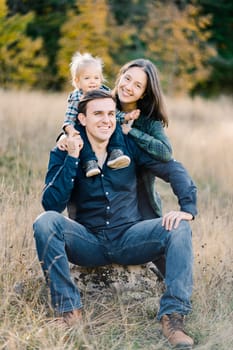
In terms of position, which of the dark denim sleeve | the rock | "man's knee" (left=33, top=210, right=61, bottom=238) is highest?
the dark denim sleeve

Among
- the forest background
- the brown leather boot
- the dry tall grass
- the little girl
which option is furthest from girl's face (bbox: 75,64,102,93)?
the forest background

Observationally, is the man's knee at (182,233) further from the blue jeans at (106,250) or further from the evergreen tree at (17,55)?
the evergreen tree at (17,55)

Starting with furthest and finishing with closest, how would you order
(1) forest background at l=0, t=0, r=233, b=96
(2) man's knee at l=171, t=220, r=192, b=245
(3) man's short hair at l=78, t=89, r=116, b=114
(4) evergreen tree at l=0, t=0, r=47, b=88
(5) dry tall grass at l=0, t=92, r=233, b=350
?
(1) forest background at l=0, t=0, r=233, b=96, (4) evergreen tree at l=0, t=0, r=47, b=88, (3) man's short hair at l=78, t=89, r=116, b=114, (2) man's knee at l=171, t=220, r=192, b=245, (5) dry tall grass at l=0, t=92, r=233, b=350

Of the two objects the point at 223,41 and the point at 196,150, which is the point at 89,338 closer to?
the point at 196,150

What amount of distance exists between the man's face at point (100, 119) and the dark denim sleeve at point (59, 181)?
0.22 meters

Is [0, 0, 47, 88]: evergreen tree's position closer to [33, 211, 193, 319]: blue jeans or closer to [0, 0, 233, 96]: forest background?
[0, 0, 233, 96]: forest background

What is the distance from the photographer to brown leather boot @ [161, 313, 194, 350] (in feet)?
12.2

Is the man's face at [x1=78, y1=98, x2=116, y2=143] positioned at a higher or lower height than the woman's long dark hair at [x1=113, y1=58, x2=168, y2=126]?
lower

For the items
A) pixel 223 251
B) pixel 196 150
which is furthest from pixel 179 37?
pixel 223 251

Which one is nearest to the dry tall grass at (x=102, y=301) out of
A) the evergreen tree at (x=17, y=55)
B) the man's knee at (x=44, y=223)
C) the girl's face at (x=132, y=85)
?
the man's knee at (x=44, y=223)

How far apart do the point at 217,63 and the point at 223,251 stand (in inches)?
1034

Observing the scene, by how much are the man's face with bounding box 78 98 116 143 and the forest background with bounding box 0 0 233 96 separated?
44.9 ft

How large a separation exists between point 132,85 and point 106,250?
1106 millimetres

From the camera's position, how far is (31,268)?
4.39m
